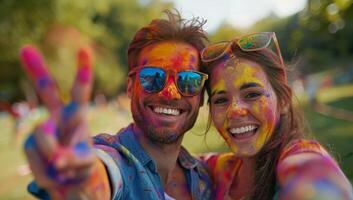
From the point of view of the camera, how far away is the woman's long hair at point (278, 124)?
7.87ft

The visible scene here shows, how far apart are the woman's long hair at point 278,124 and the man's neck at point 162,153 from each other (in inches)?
18.1

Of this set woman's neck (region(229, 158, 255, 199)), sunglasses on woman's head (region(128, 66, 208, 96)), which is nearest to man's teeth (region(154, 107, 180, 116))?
sunglasses on woman's head (region(128, 66, 208, 96))

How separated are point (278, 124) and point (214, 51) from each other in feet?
1.96

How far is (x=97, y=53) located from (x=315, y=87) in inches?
1029

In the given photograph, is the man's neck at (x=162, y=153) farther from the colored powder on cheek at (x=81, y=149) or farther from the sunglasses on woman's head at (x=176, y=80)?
the colored powder on cheek at (x=81, y=149)

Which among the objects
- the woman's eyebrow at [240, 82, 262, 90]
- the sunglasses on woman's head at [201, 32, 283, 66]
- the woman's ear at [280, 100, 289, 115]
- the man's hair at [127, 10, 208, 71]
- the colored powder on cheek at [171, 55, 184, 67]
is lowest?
the woman's ear at [280, 100, 289, 115]

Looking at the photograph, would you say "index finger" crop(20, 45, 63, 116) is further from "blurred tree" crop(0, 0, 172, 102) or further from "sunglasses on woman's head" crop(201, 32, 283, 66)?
"sunglasses on woman's head" crop(201, 32, 283, 66)

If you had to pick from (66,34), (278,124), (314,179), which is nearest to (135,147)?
(278,124)

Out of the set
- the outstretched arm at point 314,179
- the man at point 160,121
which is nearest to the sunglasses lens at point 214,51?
the man at point 160,121

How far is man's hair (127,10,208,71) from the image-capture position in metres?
2.86

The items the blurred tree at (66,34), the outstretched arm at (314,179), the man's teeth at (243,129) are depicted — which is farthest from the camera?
the blurred tree at (66,34)

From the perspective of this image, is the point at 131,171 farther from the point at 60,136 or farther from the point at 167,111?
the point at 60,136

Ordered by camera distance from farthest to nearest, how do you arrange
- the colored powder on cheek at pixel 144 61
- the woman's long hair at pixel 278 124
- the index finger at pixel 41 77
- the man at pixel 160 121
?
the colored powder on cheek at pixel 144 61
the woman's long hair at pixel 278 124
the man at pixel 160 121
the index finger at pixel 41 77

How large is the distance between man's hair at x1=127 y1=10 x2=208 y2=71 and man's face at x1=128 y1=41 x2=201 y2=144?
0.05 metres
